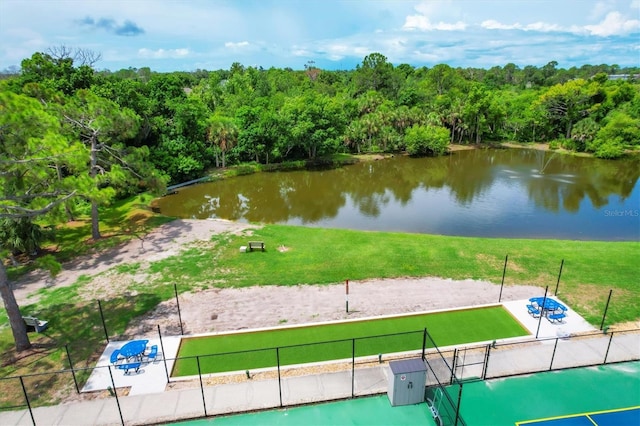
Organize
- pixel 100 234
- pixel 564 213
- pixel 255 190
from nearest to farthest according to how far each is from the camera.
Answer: pixel 100 234, pixel 564 213, pixel 255 190

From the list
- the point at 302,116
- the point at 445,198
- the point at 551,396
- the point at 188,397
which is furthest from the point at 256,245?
the point at 302,116

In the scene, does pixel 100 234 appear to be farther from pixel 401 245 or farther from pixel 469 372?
pixel 469 372

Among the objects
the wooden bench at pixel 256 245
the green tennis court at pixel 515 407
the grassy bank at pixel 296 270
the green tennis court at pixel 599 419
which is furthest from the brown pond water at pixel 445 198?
the green tennis court at pixel 599 419

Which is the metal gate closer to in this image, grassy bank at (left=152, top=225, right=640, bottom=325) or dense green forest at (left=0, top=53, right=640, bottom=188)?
grassy bank at (left=152, top=225, right=640, bottom=325)

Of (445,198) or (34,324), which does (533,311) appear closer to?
(34,324)

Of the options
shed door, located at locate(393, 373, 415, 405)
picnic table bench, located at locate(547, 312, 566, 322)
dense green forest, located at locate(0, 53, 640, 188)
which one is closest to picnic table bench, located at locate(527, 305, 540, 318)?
picnic table bench, located at locate(547, 312, 566, 322)

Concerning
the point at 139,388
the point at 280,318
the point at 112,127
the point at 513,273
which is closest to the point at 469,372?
the point at 280,318
